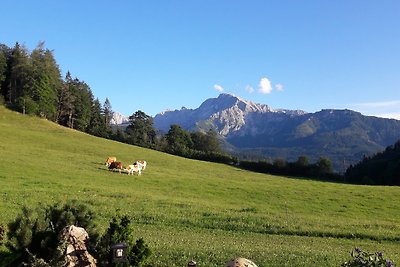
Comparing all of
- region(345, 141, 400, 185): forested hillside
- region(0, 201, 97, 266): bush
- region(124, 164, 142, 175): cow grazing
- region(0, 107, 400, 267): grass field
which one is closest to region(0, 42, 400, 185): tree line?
region(345, 141, 400, 185): forested hillside

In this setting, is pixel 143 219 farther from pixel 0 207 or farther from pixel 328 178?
pixel 328 178

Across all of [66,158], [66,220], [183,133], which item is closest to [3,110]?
[66,158]

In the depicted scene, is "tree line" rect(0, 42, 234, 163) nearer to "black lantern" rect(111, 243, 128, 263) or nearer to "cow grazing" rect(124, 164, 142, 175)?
"cow grazing" rect(124, 164, 142, 175)

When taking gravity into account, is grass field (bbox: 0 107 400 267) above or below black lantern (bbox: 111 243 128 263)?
below

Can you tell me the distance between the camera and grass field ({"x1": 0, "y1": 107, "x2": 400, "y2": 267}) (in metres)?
16.6

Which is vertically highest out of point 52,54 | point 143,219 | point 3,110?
point 52,54

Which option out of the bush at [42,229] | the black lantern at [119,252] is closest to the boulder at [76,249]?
the bush at [42,229]

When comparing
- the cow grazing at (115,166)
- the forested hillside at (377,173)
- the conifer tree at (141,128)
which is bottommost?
the cow grazing at (115,166)

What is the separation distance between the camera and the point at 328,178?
103188 millimetres

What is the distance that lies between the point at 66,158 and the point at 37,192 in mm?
27402

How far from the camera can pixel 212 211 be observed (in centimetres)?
2972

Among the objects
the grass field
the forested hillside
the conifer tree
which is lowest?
the grass field

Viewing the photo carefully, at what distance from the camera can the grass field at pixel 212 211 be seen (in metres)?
16.6

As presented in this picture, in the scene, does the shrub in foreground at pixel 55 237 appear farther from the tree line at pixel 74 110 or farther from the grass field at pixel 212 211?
the tree line at pixel 74 110
